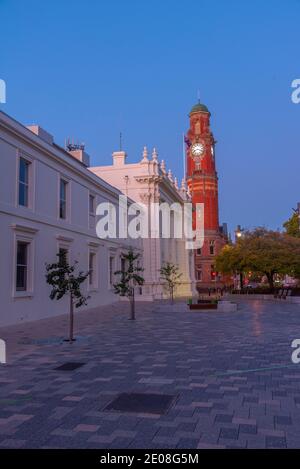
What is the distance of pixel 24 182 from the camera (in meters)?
18.4

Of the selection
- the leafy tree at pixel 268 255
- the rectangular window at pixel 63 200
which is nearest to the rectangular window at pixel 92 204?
the rectangular window at pixel 63 200

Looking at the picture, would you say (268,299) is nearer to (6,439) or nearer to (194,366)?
(194,366)

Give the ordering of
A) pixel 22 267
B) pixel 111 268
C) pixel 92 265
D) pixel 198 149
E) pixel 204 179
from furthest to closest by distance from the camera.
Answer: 1. pixel 198 149
2. pixel 204 179
3. pixel 111 268
4. pixel 92 265
5. pixel 22 267

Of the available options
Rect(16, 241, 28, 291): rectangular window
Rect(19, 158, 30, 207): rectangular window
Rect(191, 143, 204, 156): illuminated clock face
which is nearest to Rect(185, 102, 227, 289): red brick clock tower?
Rect(191, 143, 204, 156): illuminated clock face

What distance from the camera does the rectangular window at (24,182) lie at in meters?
18.0

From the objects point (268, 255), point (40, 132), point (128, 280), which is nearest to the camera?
point (128, 280)

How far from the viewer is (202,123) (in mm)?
82500

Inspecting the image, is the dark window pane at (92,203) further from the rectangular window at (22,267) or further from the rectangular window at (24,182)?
the rectangular window at (22,267)

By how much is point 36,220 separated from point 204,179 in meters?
65.2

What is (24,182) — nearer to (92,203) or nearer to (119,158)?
(92,203)

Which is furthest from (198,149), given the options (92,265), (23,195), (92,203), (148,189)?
(23,195)

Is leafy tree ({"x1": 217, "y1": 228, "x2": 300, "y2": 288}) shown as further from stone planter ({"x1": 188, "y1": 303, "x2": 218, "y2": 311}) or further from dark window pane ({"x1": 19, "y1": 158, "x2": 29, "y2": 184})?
dark window pane ({"x1": 19, "y1": 158, "x2": 29, "y2": 184})

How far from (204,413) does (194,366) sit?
119 inches

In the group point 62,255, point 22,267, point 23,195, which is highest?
point 23,195
